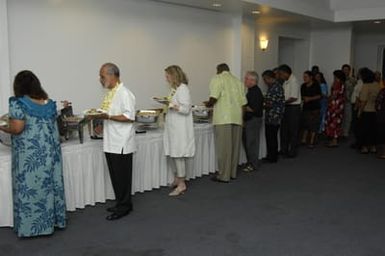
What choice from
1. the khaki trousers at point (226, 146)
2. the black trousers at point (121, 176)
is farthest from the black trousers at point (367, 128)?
the black trousers at point (121, 176)

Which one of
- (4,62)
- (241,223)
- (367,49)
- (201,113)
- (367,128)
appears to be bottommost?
(241,223)

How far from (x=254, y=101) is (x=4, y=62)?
287 cm

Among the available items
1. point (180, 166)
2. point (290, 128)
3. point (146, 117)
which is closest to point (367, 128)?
point (290, 128)

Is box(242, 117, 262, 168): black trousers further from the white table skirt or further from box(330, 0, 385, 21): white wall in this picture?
box(330, 0, 385, 21): white wall

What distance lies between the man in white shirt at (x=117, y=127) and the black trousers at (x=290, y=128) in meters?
3.38

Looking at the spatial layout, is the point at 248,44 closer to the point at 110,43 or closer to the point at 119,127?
the point at 110,43

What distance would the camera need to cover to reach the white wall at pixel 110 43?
14.5 ft

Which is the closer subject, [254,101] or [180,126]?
[180,126]

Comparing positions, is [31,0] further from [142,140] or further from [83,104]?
[142,140]

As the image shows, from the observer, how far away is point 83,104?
16.2ft

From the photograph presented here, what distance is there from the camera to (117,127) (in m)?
3.91

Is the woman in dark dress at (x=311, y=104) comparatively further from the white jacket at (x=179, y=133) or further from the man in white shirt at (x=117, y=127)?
the man in white shirt at (x=117, y=127)

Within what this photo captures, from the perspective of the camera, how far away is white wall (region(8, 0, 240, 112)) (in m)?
4.42

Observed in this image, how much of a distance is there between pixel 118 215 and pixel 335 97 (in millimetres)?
5089
